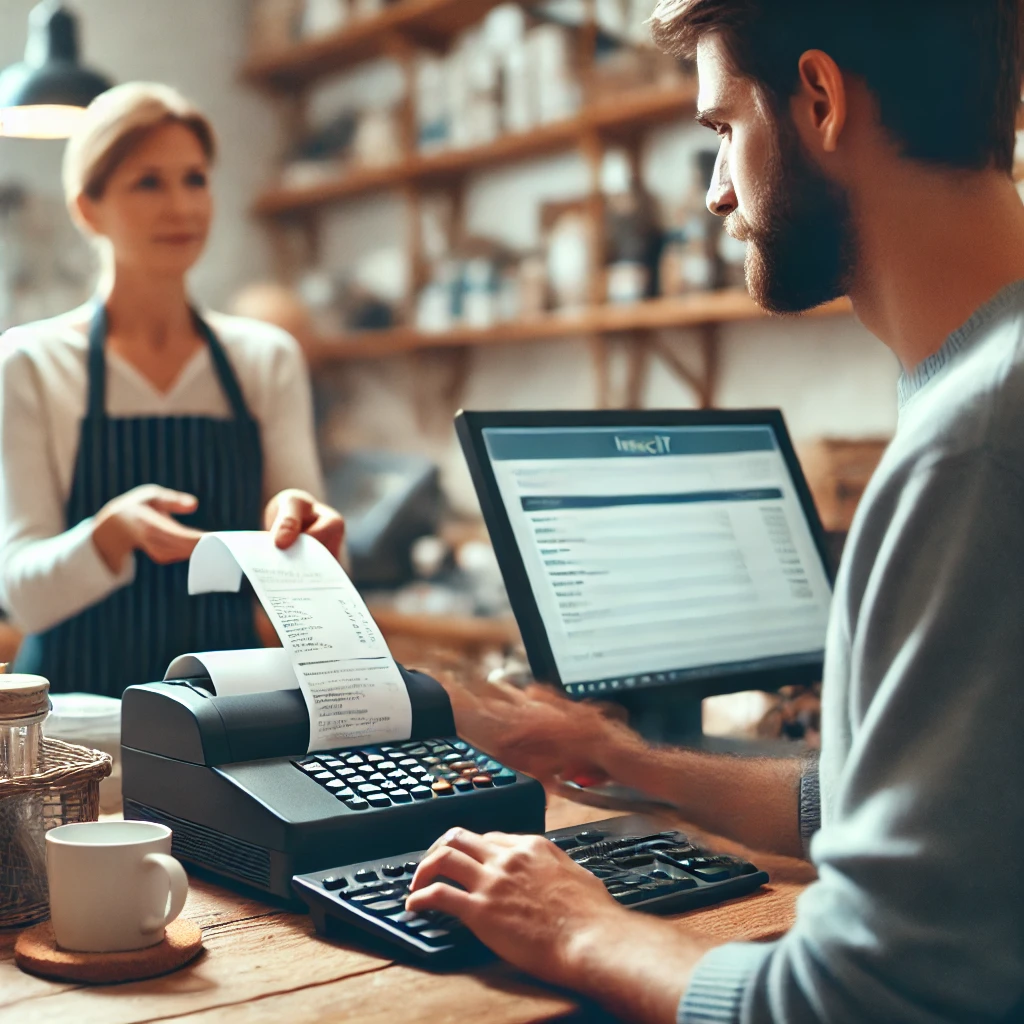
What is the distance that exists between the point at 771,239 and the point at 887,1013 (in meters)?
0.54

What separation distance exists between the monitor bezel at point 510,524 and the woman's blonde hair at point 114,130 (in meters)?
1.03

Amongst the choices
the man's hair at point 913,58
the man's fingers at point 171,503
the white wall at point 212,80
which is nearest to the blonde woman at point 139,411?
the man's fingers at point 171,503

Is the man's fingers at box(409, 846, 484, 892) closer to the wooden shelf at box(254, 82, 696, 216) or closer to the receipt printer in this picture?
the receipt printer

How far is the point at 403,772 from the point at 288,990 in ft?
0.82

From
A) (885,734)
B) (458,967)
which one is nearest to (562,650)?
(458,967)

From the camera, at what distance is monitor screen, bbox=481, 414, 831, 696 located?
3.90 feet

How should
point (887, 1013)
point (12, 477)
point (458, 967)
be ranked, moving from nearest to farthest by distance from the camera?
point (887, 1013) → point (458, 967) → point (12, 477)

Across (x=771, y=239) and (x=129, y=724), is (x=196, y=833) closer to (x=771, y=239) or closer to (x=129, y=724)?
(x=129, y=724)

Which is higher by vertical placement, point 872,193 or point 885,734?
point 872,193

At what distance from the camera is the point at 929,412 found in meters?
0.68

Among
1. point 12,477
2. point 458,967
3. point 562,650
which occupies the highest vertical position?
point 12,477

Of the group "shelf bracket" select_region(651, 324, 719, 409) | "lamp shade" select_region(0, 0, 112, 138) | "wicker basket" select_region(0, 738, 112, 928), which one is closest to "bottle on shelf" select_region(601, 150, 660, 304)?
"shelf bracket" select_region(651, 324, 719, 409)

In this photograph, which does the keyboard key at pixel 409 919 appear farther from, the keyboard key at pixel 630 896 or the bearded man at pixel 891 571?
the keyboard key at pixel 630 896

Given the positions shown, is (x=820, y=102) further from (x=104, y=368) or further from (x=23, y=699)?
(x=104, y=368)
